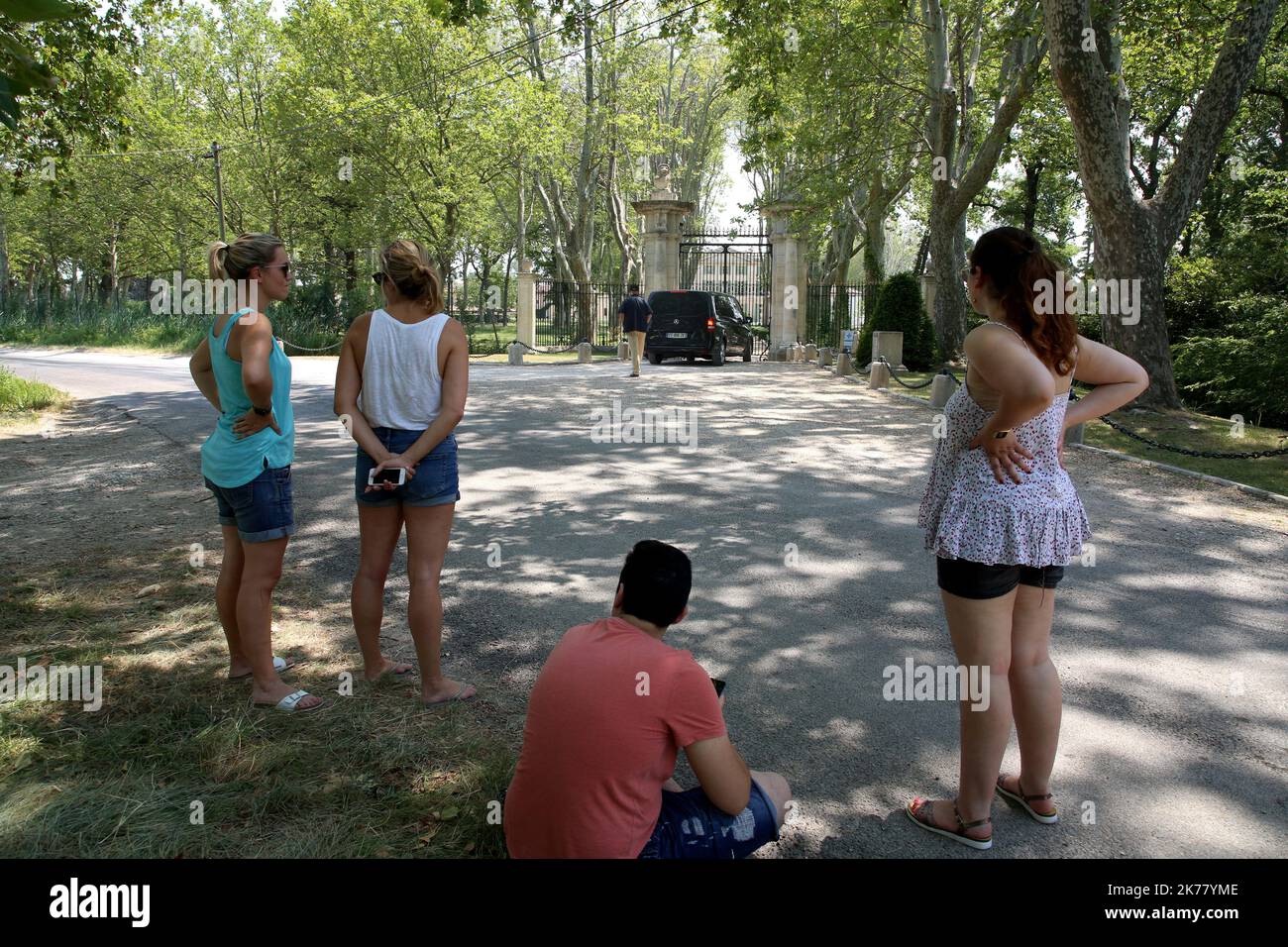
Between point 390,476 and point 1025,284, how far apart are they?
249 cm

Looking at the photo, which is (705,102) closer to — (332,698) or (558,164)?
(558,164)

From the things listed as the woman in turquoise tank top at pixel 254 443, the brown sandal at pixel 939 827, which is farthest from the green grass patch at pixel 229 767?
the brown sandal at pixel 939 827

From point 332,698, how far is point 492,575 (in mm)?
2024

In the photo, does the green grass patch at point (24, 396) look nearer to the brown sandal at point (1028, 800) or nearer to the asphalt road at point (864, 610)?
the asphalt road at point (864, 610)

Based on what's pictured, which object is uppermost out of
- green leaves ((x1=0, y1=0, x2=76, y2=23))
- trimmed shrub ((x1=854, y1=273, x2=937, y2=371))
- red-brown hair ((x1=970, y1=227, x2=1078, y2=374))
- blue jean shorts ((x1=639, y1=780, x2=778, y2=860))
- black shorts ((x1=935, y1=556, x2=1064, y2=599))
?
trimmed shrub ((x1=854, y1=273, x2=937, y2=371))

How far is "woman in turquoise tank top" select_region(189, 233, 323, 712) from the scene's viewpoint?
393 cm

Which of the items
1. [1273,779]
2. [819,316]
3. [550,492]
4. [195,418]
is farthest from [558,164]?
[1273,779]

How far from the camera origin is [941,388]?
1530 cm

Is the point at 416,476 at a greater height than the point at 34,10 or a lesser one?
lesser

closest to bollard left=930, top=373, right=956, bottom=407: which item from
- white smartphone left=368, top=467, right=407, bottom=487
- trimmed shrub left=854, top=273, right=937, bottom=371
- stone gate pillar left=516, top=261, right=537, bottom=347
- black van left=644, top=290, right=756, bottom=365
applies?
trimmed shrub left=854, top=273, right=937, bottom=371

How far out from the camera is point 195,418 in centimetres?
1343

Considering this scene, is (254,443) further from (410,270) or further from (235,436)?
(410,270)

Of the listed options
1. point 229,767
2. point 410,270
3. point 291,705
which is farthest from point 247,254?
point 229,767

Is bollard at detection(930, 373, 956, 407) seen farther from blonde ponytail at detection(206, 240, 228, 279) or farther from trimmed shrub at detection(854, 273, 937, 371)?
blonde ponytail at detection(206, 240, 228, 279)
